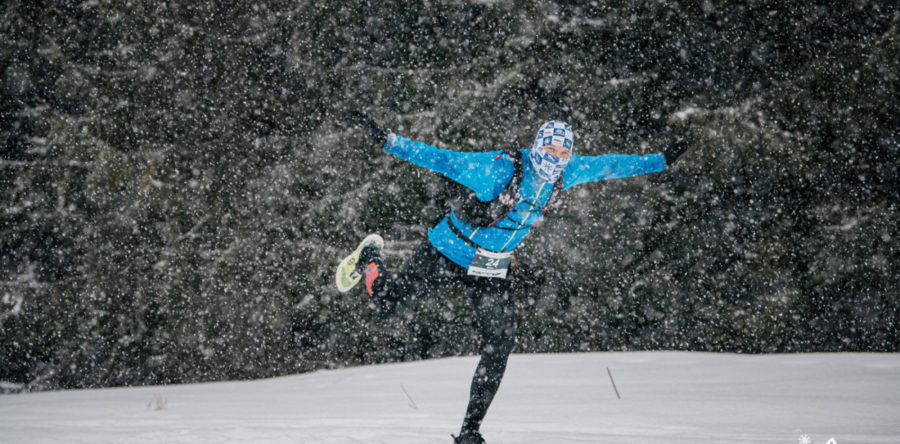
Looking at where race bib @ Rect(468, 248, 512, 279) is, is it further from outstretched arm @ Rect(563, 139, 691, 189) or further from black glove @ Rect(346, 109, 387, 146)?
black glove @ Rect(346, 109, 387, 146)

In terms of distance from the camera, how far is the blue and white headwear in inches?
126

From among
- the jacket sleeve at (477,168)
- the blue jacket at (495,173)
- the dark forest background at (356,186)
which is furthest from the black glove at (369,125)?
the dark forest background at (356,186)

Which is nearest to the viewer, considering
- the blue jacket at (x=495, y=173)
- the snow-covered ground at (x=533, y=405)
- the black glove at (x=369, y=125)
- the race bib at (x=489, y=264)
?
the black glove at (x=369, y=125)

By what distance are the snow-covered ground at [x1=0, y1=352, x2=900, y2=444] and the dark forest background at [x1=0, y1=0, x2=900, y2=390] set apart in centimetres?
34

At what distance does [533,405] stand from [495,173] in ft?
6.73

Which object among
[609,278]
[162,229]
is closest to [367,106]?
[162,229]

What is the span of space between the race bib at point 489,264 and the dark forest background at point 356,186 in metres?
2.34

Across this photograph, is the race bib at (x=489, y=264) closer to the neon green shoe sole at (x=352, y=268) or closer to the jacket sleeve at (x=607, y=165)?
the jacket sleeve at (x=607, y=165)

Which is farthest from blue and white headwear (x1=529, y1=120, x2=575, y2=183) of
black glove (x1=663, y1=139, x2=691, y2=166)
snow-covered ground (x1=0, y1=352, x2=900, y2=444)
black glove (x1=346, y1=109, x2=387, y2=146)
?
snow-covered ground (x1=0, y1=352, x2=900, y2=444)

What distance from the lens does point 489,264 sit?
339cm

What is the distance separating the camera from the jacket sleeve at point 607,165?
3438mm

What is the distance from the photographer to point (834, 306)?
18.0ft

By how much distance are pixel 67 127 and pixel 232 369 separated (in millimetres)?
2747

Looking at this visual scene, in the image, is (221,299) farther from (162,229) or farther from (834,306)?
(834,306)
